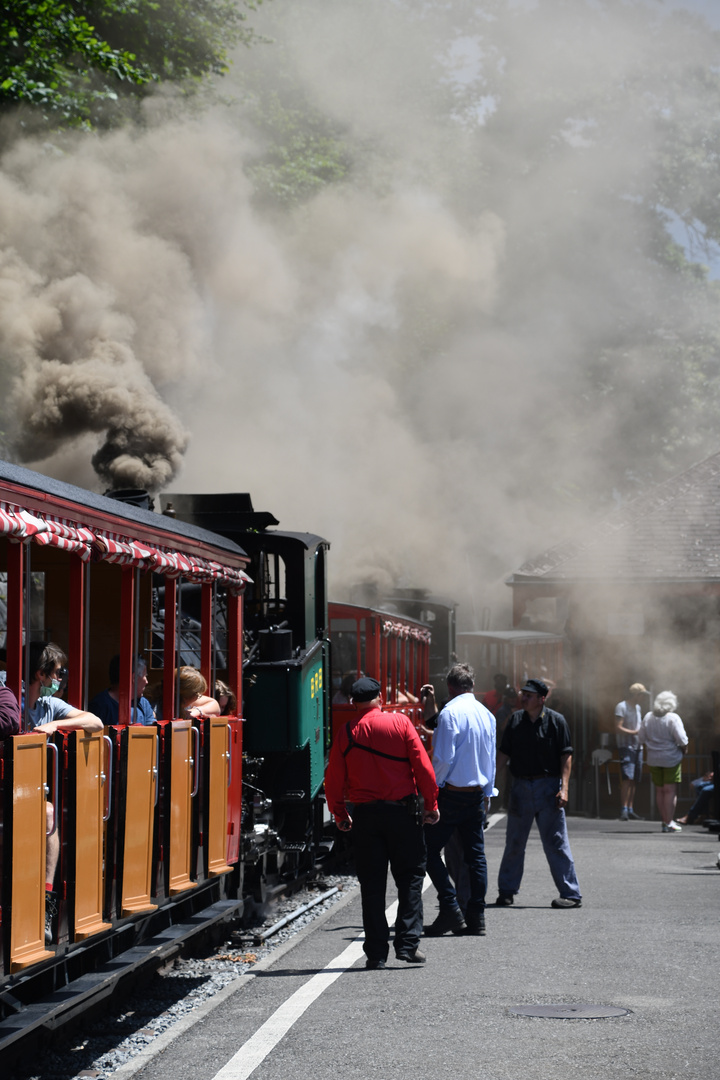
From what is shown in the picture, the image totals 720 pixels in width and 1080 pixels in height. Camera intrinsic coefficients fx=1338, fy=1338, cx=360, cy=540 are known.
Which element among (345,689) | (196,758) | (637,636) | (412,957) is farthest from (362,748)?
(637,636)

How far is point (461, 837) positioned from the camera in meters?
9.05

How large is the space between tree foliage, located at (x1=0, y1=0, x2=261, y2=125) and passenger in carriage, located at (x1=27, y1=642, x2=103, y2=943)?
33.8 feet

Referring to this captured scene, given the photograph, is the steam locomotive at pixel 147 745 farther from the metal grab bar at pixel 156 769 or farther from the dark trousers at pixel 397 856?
the dark trousers at pixel 397 856

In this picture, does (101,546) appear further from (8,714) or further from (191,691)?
(191,691)

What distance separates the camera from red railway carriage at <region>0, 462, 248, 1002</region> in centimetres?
500

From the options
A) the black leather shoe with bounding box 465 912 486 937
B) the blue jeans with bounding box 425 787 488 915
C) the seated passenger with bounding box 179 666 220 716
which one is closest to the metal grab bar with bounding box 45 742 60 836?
the seated passenger with bounding box 179 666 220 716

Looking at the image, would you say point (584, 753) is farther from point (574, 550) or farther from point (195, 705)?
point (195, 705)

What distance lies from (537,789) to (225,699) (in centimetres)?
256

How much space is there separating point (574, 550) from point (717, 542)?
2.19 meters

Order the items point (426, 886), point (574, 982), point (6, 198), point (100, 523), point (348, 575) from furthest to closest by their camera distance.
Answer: point (348, 575), point (6, 198), point (426, 886), point (574, 982), point (100, 523)

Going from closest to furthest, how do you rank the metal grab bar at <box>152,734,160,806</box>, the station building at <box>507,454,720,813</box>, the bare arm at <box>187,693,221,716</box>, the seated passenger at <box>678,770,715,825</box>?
the metal grab bar at <box>152,734,160,806</box> < the bare arm at <box>187,693,221,716</box> < the seated passenger at <box>678,770,715,825</box> < the station building at <box>507,454,720,813</box>

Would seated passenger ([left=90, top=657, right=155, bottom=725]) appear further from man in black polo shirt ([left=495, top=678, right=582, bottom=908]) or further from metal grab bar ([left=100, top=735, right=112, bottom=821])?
man in black polo shirt ([left=495, top=678, right=582, bottom=908])

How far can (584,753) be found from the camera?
1950 cm

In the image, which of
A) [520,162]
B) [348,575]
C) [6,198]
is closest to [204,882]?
[6,198]
